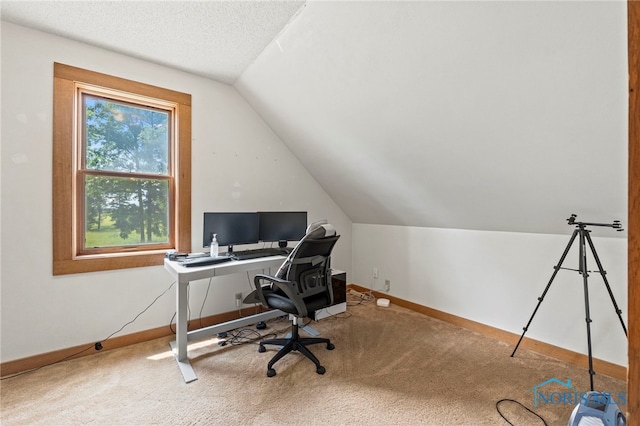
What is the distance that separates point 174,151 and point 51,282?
1473mm

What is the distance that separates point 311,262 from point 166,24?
6.78 ft

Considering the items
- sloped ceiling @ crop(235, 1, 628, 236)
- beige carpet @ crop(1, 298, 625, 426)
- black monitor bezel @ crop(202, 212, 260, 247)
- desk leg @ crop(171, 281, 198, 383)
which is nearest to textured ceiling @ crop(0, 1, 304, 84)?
sloped ceiling @ crop(235, 1, 628, 236)

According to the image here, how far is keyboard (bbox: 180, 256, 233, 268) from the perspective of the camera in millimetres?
2321

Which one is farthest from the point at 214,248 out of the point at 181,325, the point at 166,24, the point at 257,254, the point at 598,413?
the point at 598,413

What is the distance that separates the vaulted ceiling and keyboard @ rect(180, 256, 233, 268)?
5.11ft

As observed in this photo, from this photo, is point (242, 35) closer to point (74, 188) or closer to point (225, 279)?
point (74, 188)

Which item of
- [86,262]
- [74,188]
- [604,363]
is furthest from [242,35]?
[604,363]

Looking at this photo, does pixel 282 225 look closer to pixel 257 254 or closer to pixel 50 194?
pixel 257 254

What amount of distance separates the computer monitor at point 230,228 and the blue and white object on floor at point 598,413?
263 cm

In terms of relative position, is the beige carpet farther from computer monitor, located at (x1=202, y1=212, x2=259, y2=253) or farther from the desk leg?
computer monitor, located at (x1=202, y1=212, x2=259, y2=253)

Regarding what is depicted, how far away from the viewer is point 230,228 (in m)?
2.87

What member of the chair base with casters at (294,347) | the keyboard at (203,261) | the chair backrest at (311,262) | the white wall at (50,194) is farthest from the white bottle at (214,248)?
the chair base with casters at (294,347)

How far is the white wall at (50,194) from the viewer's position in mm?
2129

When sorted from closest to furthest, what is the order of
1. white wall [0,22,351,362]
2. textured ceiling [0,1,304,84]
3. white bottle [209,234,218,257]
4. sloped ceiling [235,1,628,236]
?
sloped ceiling [235,1,628,236] < textured ceiling [0,1,304,84] < white wall [0,22,351,362] < white bottle [209,234,218,257]
